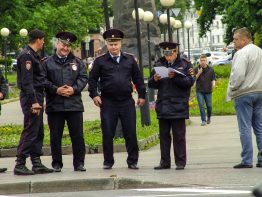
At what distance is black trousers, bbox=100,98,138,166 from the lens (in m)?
15.3

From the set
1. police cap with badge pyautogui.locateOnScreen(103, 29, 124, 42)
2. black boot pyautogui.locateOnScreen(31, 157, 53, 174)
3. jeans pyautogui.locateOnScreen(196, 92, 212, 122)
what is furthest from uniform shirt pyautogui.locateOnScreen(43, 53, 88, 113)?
jeans pyautogui.locateOnScreen(196, 92, 212, 122)

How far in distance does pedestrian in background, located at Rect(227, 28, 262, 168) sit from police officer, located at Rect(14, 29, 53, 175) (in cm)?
273

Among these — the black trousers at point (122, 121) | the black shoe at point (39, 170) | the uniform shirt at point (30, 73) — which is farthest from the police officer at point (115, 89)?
the black shoe at point (39, 170)

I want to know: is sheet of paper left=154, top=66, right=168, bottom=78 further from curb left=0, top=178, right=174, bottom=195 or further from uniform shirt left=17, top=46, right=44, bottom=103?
curb left=0, top=178, right=174, bottom=195

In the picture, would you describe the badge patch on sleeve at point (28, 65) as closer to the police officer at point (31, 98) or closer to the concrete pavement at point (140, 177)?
the police officer at point (31, 98)

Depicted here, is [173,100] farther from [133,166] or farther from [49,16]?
[49,16]

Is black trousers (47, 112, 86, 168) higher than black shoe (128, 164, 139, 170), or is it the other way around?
black trousers (47, 112, 86, 168)

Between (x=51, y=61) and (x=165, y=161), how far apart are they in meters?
2.18

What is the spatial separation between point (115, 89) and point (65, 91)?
28.8 inches

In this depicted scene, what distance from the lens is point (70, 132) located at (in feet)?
50.3

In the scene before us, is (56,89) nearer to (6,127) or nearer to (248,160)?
(248,160)

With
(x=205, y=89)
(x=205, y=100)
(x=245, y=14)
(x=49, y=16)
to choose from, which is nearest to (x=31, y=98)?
(x=205, y=89)

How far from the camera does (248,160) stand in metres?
15.0

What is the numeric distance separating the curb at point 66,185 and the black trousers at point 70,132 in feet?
5.19
